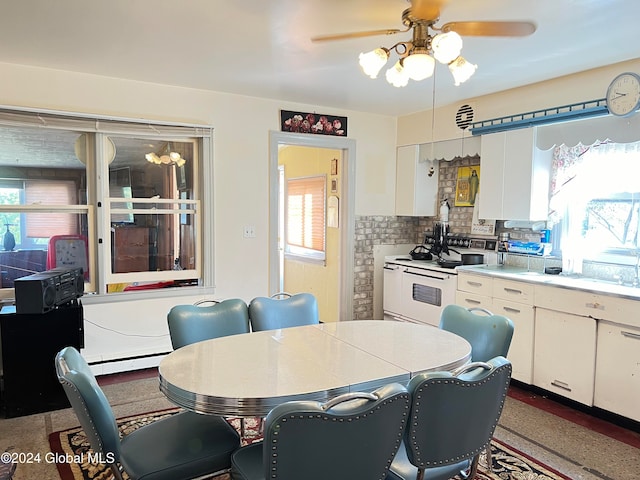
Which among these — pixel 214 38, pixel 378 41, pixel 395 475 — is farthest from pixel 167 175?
pixel 395 475

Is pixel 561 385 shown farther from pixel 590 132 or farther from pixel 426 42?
pixel 426 42

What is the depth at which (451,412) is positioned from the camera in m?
1.56

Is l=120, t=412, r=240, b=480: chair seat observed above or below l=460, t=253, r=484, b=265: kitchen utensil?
below

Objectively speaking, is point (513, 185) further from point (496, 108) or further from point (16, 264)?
point (16, 264)

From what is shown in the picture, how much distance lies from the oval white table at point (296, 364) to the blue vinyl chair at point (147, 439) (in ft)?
0.74

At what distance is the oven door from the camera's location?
410 centimetres

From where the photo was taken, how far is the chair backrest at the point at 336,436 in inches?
50.5

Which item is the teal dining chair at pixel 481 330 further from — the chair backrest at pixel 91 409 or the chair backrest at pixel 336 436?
the chair backrest at pixel 91 409

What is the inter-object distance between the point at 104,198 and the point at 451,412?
326 cm

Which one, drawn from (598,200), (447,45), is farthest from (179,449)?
(598,200)

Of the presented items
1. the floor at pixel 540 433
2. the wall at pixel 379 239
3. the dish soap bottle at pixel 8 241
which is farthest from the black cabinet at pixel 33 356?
the wall at pixel 379 239

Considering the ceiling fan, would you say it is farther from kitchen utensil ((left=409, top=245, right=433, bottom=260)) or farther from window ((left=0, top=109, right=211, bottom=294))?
kitchen utensil ((left=409, top=245, right=433, bottom=260))

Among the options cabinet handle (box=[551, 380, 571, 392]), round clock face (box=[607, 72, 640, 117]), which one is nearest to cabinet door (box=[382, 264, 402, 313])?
cabinet handle (box=[551, 380, 571, 392])

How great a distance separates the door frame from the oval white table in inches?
73.8
